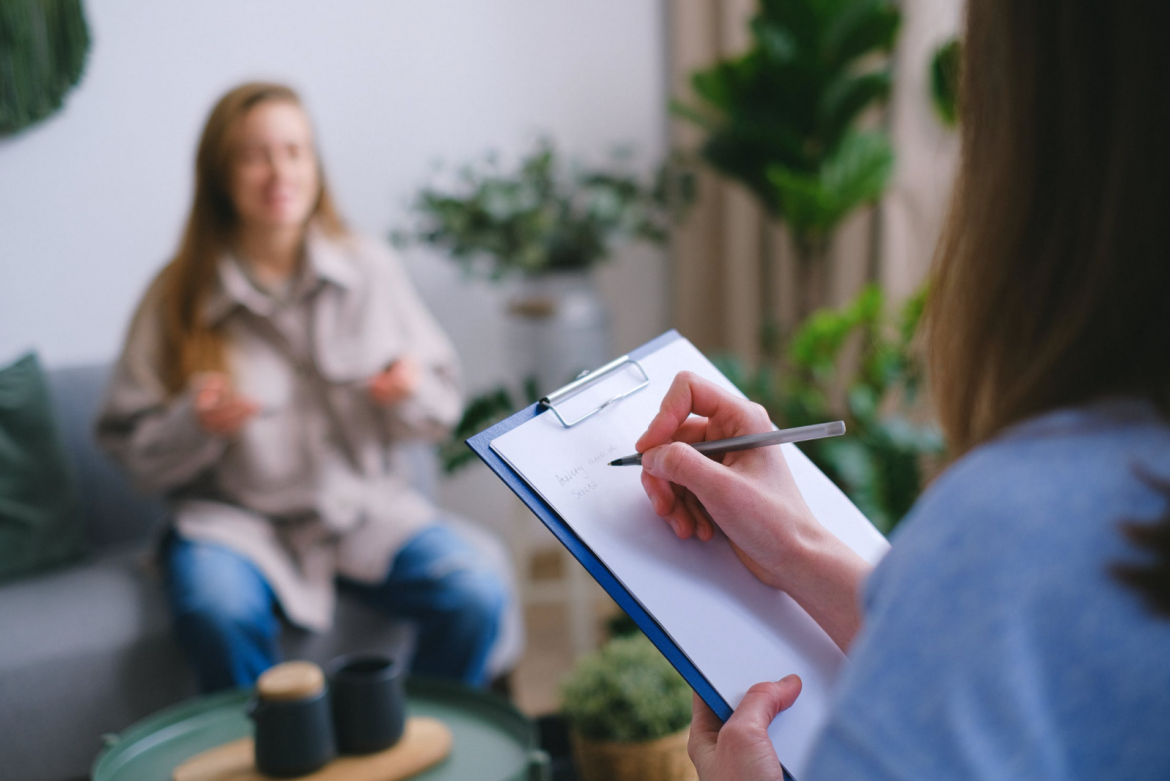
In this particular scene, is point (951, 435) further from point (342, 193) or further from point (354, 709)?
point (342, 193)

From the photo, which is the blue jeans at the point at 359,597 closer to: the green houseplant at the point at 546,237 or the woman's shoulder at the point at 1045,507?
the green houseplant at the point at 546,237

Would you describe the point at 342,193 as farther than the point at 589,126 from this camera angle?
No

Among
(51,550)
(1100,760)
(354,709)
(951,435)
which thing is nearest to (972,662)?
(1100,760)

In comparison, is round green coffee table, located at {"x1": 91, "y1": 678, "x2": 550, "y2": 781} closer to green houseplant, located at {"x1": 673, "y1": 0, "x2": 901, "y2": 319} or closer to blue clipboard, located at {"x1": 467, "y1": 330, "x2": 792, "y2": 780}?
blue clipboard, located at {"x1": 467, "y1": 330, "x2": 792, "y2": 780}

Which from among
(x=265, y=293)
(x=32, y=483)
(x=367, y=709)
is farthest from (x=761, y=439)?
(x=32, y=483)

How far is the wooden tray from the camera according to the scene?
100 centimetres

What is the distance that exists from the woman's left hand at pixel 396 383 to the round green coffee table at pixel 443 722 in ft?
1.77

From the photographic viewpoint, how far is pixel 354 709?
3.40 feet

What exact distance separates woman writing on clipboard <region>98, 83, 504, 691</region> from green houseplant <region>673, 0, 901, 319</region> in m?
0.87

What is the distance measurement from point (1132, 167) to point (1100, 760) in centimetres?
23

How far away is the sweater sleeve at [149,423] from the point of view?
5.07ft

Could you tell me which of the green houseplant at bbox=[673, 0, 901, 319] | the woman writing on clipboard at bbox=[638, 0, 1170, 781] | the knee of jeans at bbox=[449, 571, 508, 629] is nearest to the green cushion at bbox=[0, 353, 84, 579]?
the knee of jeans at bbox=[449, 571, 508, 629]

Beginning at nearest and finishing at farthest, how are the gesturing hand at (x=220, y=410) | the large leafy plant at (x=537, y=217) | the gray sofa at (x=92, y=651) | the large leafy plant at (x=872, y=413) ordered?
the gray sofa at (x=92, y=651)
the gesturing hand at (x=220, y=410)
the large leafy plant at (x=872, y=413)
the large leafy plant at (x=537, y=217)

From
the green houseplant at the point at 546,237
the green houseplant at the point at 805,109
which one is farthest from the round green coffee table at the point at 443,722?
the green houseplant at the point at 805,109
